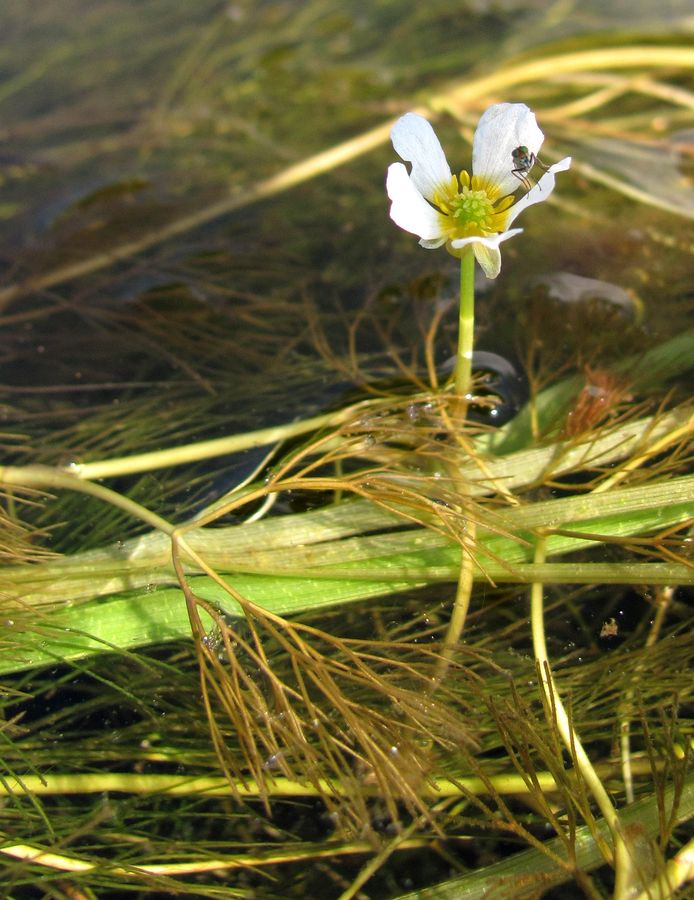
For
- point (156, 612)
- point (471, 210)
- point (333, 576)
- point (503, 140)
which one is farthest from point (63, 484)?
point (503, 140)

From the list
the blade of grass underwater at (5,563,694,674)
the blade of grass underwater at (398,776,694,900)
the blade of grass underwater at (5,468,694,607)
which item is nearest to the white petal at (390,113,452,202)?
the blade of grass underwater at (5,468,694,607)

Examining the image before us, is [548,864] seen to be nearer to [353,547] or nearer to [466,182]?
[353,547]

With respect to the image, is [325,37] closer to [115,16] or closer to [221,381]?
[115,16]

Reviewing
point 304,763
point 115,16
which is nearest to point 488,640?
point 304,763

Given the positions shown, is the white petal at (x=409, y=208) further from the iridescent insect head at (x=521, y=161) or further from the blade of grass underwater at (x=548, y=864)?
the blade of grass underwater at (x=548, y=864)

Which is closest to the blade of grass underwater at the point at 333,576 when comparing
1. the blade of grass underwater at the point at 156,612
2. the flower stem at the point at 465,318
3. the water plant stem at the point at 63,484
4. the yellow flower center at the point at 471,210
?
the blade of grass underwater at the point at 156,612
